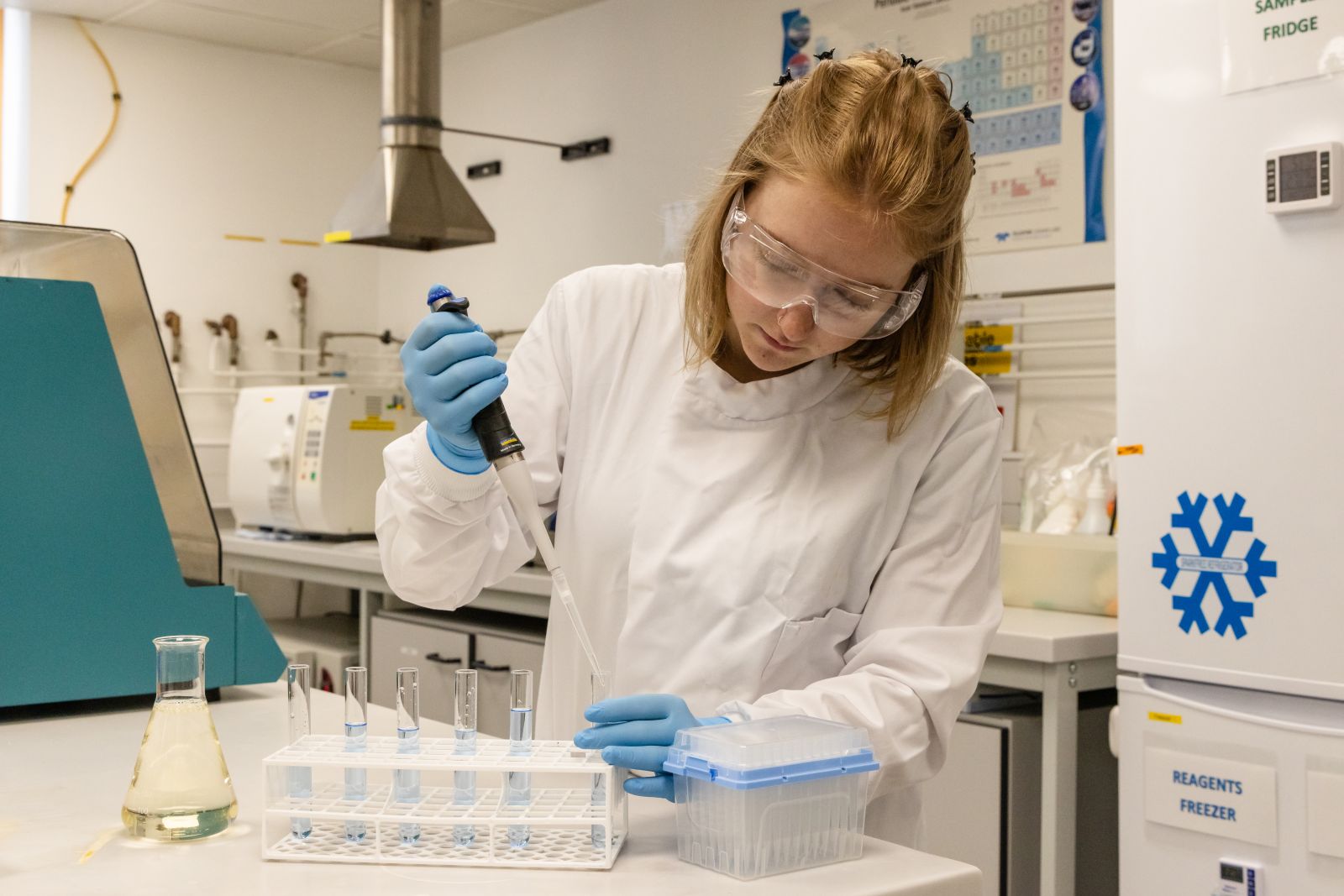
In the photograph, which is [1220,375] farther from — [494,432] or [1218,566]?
[494,432]

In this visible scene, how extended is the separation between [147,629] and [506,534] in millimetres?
477

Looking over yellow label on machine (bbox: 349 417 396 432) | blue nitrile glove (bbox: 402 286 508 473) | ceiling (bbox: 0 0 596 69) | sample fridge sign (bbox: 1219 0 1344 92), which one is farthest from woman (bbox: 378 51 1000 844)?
ceiling (bbox: 0 0 596 69)

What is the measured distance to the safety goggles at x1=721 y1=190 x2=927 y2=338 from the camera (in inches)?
44.6

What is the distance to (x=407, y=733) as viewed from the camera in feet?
3.01

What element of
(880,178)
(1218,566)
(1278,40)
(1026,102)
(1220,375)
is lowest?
(1218,566)

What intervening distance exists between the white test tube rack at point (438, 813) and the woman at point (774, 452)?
0.19 meters

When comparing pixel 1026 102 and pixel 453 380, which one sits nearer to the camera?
pixel 453 380

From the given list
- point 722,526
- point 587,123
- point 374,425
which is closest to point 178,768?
point 722,526

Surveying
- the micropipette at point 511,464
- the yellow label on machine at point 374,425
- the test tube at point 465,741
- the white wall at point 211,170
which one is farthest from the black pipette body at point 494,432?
the white wall at point 211,170

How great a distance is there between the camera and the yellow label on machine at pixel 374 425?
3.64 meters

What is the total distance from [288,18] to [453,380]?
3.64 metres

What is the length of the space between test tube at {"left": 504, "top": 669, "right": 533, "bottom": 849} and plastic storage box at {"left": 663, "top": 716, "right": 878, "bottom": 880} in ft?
0.33

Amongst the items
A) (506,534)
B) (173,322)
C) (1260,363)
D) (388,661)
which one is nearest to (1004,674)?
(1260,363)

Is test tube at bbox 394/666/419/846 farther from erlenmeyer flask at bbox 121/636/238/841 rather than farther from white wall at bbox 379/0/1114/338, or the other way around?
white wall at bbox 379/0/1114/338
